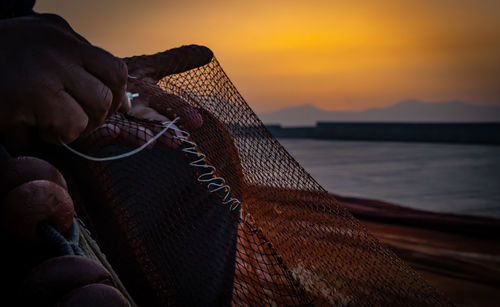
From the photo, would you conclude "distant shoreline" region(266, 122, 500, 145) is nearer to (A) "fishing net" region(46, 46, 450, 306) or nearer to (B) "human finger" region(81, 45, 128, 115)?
(A) "fishing net" region(46, 46, 450, 306)

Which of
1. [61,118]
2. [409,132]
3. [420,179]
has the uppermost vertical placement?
[409,132]

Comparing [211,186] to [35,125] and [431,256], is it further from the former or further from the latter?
[431,256]

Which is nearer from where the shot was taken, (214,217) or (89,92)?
(89,92)

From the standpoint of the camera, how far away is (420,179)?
4.14 m

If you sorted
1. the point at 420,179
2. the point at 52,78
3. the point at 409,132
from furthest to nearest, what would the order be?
the point at 409,132 → the point at 420,179 → the point at 52,78

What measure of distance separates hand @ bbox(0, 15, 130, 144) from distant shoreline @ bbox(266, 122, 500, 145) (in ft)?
30.9

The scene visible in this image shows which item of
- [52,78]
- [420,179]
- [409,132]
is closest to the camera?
[52,78]

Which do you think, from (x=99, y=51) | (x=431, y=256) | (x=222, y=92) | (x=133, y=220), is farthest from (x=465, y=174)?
(x=99, y=51)

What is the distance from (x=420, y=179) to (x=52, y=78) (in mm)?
4154

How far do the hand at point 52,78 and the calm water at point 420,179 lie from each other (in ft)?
9.01

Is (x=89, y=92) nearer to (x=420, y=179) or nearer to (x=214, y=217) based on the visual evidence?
(x=214, y=217)

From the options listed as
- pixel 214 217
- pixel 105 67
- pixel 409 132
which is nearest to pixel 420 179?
pixel 214 217

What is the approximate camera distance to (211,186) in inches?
34.4

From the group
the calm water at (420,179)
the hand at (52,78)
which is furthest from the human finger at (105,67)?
the calm water at (420,179)
